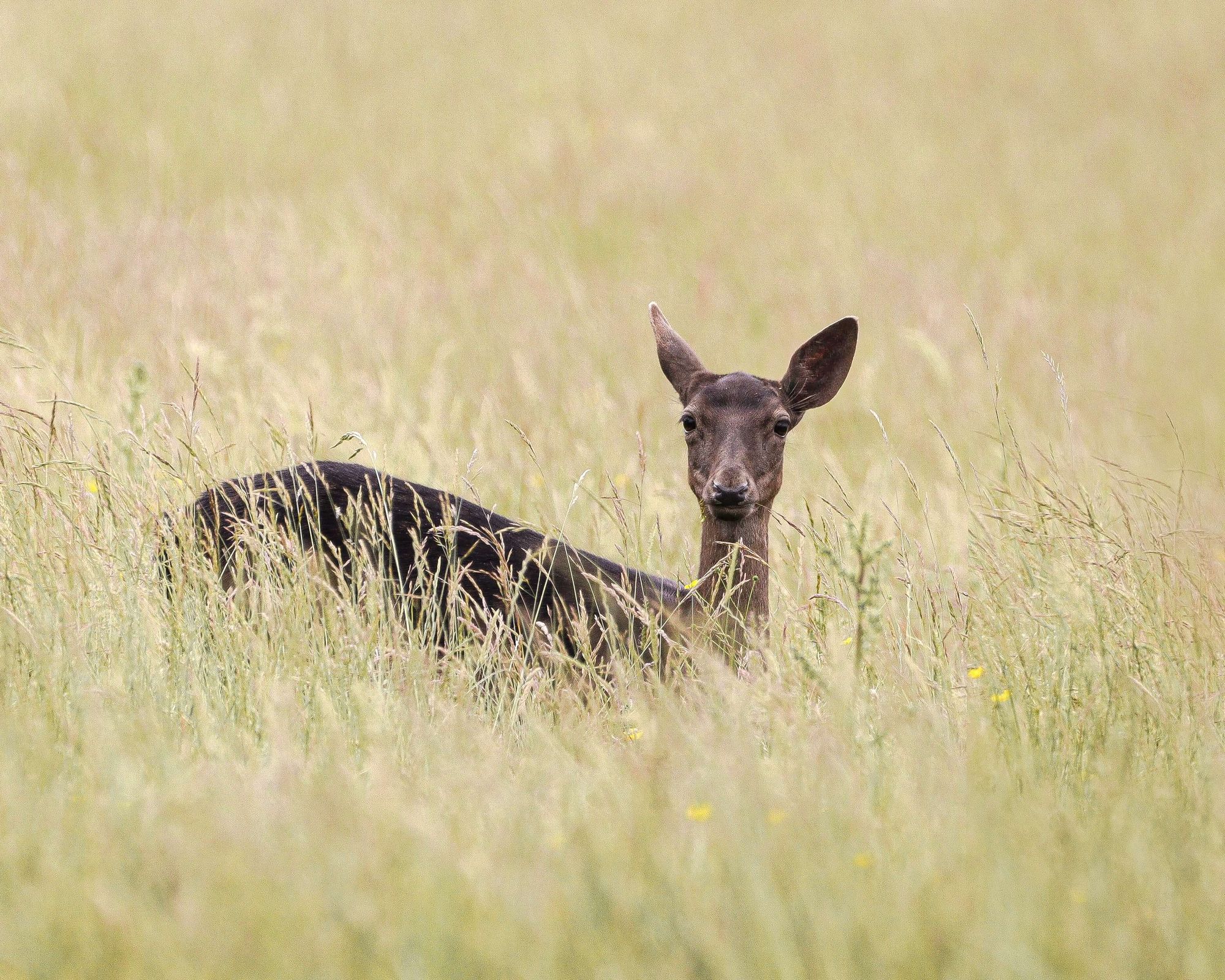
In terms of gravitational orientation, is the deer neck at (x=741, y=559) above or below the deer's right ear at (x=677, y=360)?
below

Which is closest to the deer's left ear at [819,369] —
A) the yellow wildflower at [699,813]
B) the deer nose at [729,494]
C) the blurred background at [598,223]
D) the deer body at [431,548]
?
the blurred background at [598,223]

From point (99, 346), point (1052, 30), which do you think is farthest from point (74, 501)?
point (1052, 30)

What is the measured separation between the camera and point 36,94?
11188mm

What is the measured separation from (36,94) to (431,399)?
6553mm

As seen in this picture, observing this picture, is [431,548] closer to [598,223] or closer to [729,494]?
[729,494]

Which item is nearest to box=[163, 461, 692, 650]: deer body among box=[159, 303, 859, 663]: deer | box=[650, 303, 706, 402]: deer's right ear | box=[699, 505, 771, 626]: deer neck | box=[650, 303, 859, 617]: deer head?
box=[159, 303, 859, 663]: deer

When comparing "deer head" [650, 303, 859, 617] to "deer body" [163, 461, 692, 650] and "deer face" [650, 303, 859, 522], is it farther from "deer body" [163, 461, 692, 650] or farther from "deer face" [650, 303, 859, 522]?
"deer body" [163, 461, 692, 650]

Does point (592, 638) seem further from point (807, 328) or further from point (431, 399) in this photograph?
point (807, 328)

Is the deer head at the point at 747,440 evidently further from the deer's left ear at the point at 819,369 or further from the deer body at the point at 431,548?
the deer body at the point at 431,548

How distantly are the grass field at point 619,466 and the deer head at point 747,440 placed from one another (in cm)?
21

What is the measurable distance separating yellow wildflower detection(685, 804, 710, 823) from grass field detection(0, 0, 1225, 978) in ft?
0.07

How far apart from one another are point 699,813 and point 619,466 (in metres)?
3.82

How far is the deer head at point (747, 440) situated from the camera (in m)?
4.48

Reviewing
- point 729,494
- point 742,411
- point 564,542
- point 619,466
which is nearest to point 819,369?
A: point 742,411
